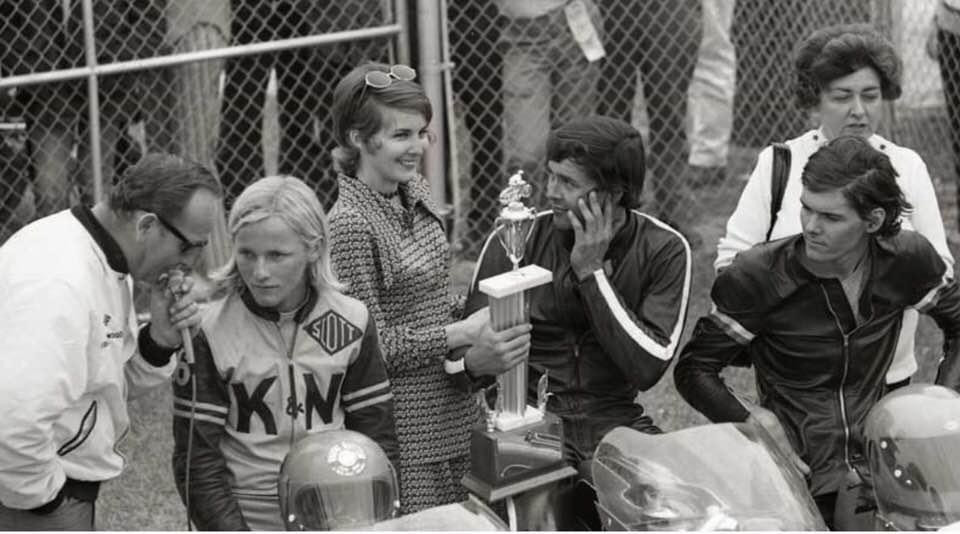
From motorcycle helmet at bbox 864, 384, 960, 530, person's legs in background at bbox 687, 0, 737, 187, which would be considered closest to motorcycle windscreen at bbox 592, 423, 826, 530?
motorcycle helmet at bbox 864, 384, 960, 530

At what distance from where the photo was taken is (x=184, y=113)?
722cm

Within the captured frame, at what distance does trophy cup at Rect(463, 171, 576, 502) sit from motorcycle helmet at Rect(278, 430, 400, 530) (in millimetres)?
387

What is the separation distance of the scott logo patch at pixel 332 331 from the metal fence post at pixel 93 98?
10.0 ft

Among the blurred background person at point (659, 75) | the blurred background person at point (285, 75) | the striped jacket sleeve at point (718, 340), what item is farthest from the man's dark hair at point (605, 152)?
the blurred background person at point (659, 75)

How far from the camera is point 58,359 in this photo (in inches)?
144

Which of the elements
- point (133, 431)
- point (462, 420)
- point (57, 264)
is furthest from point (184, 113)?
point (57, 264)

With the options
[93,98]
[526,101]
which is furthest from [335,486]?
[526,101]

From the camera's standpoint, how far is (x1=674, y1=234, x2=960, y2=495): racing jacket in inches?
172

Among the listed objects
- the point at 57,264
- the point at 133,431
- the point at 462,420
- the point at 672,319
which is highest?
the point at 57,264

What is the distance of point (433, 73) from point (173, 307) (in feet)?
11.5

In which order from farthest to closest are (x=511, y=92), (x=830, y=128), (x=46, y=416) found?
(x=511, y=92) < (x=830, y=128) < (x=46, y=416)

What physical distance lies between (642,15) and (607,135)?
387 centimetres

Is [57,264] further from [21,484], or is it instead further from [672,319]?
[672,319]

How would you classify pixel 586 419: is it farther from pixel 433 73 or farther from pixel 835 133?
pixel 433 73
